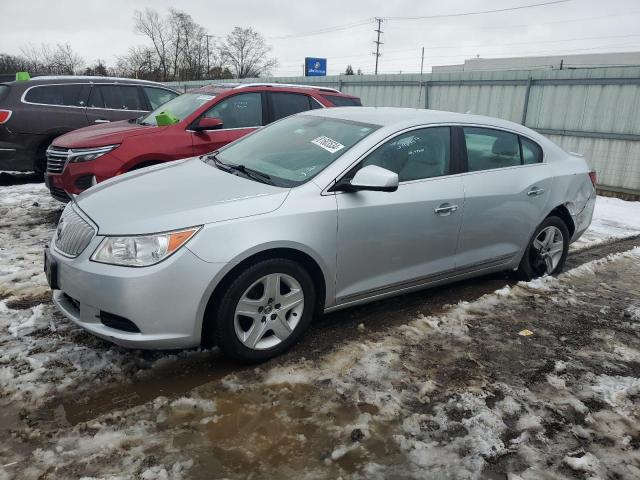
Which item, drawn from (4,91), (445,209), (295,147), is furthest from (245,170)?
(4,91)

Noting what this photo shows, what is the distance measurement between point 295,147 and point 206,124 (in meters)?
2.16

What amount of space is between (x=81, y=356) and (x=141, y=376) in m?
0.47

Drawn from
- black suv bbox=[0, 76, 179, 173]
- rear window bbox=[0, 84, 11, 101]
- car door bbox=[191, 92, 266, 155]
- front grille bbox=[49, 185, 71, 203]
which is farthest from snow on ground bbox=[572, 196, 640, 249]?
rear window bbox=[0, 84, 11, 101]

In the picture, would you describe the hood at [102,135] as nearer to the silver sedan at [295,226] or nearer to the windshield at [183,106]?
the windshield at [183,106]

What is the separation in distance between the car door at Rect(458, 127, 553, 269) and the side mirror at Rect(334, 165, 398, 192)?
1015 millimetres

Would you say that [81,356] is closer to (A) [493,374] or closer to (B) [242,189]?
(B) [242,189]

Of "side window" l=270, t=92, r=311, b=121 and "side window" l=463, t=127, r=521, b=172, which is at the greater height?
"side window" l=270, t=92, r=311, b=121

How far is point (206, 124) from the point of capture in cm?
563

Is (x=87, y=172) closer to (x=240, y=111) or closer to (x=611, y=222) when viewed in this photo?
(x=240, y=111)

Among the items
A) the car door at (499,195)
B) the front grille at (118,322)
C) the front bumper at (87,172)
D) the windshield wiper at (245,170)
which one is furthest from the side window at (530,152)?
the front bumper at (87,172)

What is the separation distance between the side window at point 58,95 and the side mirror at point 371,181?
659 cm

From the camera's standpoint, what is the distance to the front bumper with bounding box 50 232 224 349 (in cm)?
274

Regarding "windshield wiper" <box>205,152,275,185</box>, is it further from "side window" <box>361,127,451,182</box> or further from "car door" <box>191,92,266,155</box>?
"car door" <box>191,92,266,155</box>

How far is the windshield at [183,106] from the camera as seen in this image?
241 inches
